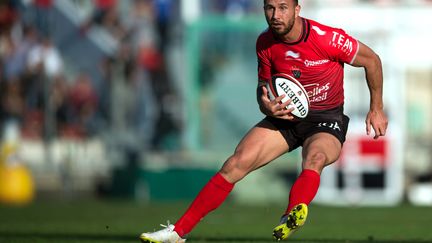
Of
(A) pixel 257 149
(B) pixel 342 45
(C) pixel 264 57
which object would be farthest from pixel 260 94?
(B) pixel 342 45

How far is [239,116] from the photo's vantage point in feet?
79.2

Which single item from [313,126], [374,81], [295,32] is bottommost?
[313,126]

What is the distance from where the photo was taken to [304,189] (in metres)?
9.53

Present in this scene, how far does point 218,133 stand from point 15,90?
15.2 feet

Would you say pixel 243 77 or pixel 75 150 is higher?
pixel 243 77

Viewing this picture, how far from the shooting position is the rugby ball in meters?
10.1

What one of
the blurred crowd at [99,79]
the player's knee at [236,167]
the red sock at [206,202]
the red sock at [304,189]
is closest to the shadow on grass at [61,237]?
the red sock at [206,202]

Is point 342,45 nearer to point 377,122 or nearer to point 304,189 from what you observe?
point 377,122

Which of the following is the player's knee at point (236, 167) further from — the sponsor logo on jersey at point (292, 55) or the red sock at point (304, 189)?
the sponsor logo on jersey at point (292, 55)

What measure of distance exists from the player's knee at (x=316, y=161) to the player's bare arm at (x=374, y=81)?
58 centimetres

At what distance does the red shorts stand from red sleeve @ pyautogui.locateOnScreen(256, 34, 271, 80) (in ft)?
1.52

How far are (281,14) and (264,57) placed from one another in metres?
0.55

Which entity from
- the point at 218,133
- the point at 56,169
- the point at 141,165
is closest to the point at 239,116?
the point at 218,133

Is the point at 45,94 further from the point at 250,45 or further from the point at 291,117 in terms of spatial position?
the point at 291,117
